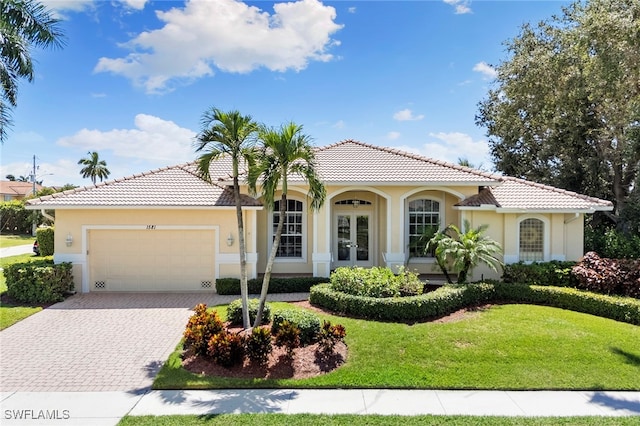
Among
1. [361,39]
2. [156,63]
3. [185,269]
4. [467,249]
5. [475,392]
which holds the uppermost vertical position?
[361,39]

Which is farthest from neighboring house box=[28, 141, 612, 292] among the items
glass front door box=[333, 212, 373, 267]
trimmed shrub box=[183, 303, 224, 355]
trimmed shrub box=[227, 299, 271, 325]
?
trimmed shrub box=[183, 303, 224, 355]

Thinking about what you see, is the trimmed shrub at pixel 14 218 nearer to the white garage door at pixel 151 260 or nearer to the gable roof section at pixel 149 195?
the gable roof section at pixel 149 195

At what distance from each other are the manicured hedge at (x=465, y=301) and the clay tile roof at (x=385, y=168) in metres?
4.43

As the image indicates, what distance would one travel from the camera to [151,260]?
13.8 metres

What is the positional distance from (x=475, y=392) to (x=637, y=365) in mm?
3996

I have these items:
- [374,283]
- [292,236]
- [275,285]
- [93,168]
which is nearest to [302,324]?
[374,283]

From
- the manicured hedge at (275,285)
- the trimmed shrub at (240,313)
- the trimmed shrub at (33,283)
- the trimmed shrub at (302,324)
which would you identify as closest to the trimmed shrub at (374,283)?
the manicured hedge at (275,285)

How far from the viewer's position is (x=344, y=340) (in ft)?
28.4

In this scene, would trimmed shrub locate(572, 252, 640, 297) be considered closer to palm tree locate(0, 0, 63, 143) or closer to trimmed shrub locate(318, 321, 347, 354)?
trimmed shrub locate(318, 321, 347, 354)

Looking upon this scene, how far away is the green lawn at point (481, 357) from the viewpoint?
275 inches

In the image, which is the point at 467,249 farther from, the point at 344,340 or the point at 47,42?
the point at 47,42

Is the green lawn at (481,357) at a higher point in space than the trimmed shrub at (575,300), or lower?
lower

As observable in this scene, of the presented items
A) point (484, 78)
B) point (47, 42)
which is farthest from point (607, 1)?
point (47, 42)

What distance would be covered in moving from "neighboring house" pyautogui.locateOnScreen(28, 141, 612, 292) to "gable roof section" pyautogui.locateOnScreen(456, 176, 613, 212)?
0.13ft
